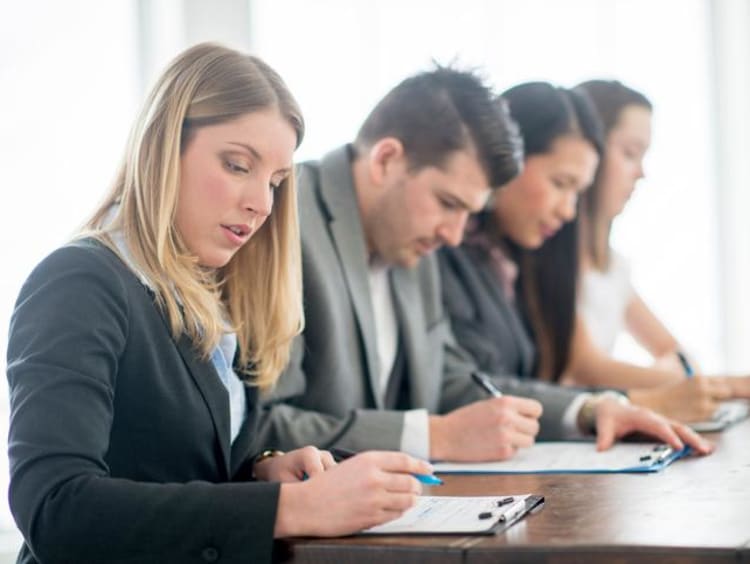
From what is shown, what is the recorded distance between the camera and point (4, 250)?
3.04 meters

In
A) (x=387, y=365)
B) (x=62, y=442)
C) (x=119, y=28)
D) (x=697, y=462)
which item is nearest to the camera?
(x=62, y=442)

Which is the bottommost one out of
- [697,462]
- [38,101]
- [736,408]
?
[736,408]

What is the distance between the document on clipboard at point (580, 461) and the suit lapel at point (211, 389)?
1.36ft

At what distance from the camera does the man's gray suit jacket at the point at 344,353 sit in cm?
206

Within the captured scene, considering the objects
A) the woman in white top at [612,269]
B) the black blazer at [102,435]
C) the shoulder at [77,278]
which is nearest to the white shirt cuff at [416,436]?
the black blazer at [102,435]

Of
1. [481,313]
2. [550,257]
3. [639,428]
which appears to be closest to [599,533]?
[639,428]

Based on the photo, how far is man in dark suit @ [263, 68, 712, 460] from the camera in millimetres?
2076

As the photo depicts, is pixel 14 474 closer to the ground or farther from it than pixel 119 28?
closer to the ground

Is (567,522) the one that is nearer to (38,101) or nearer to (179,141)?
(179,141)

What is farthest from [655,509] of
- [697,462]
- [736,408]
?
[736,408]

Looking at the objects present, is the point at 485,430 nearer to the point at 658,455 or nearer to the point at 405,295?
the point at 658,455

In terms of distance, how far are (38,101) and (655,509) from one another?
216cm

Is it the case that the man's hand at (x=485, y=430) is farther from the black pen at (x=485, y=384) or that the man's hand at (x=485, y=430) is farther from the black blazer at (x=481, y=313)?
the black blazer at (x=481, y=313)

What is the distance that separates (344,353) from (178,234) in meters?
0.64
